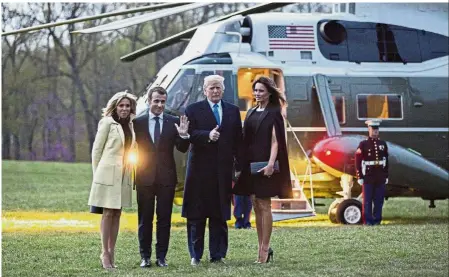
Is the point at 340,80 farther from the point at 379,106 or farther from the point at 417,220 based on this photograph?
the point at 417,220

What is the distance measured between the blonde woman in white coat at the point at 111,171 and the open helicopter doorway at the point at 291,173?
4.11m

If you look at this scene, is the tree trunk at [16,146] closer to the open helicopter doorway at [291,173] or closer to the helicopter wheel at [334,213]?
the open helicopter doorway at [291,173]

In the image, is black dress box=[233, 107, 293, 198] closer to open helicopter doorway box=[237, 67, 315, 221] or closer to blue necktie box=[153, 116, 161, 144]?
blue necktie box=[153, 116, 161, 144]

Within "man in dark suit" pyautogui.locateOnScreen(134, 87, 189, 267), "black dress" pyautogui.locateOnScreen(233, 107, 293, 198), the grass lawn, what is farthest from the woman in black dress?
"man in dark suit" pyautogui.locateOnScreen(134, 87, 189, 267)

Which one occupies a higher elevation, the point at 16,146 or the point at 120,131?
the point at 16,146

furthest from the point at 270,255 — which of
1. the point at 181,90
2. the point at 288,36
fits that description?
the point at 288,36

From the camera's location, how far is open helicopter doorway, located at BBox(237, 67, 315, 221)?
15.3 m

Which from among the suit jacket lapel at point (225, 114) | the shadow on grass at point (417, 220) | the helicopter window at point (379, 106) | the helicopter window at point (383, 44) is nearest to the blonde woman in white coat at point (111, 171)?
the suit jacket lapel at point (225, 114)

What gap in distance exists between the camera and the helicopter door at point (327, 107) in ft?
55.2

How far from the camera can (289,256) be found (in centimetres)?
1124

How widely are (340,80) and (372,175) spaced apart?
6.43 ft

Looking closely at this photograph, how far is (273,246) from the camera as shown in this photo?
1227 centimetres

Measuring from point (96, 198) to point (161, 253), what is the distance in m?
0.83

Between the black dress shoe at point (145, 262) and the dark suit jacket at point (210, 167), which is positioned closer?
the black dress shoe at point (145, 262)
